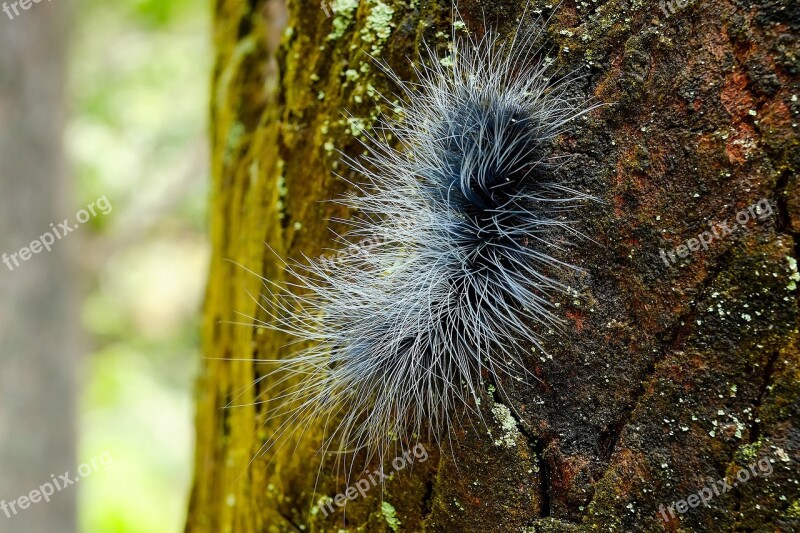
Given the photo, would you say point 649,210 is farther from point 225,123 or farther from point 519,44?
point 225,123

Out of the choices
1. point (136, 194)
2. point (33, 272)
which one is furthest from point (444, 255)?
point (136, 194)

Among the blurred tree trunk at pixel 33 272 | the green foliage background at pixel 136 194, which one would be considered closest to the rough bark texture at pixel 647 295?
the blurred tree trunk at pixel 33 272

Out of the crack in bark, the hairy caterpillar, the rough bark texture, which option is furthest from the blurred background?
the crack in bark

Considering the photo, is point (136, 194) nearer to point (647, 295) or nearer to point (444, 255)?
point (444, 255)

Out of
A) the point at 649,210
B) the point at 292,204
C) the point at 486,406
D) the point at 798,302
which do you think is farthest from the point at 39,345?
the point at 798,302

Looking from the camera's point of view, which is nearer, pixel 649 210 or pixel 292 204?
pixel 649 210

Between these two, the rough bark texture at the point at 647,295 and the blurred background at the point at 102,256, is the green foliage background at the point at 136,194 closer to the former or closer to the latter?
the blurred background at the point at 102,256

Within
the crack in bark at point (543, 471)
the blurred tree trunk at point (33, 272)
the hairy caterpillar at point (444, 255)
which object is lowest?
the crack in bark at point (543, 471)
